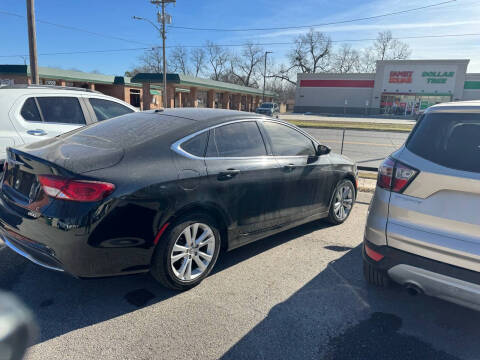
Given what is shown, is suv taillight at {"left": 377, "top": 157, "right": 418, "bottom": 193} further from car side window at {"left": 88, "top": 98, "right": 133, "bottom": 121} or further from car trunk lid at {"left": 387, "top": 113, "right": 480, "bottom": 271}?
car side window at {"left": 88, "top": 98, "right": 133, "bottom": 121}

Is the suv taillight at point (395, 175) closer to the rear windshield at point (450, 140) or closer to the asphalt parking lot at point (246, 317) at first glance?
the rear windshield at point (450, 140)

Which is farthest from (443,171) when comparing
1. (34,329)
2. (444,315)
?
(34,329)

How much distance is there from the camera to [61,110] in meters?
5.39

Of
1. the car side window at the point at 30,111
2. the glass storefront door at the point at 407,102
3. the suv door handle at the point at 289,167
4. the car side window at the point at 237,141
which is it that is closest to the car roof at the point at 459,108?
the suv door handle at the point at 289,167

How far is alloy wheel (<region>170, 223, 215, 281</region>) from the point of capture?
305 cm

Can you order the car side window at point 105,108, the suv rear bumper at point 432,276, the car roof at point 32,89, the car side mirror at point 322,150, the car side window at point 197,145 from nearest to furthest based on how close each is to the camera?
1. the suv rear bumper at point 432,276
2. the car side window at point 197,145
3. the car side mirror at point 322,150
4. the car roof at point 32,89
5. the car side window at point 105,108

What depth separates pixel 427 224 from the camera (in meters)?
2.47

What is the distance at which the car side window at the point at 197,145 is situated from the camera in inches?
125

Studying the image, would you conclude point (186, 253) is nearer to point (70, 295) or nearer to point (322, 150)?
point (70, 295)

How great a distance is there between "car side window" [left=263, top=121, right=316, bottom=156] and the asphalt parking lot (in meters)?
1.29

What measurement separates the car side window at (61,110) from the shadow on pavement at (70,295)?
93.9 inches

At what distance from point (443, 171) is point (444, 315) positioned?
1.36m

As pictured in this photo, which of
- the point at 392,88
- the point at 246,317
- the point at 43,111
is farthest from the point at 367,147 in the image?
the point at 392,88

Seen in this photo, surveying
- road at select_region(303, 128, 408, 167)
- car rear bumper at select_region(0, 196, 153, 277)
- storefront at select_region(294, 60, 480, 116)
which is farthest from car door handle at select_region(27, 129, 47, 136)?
storefront at select_region(294, 60, 480, 116)
